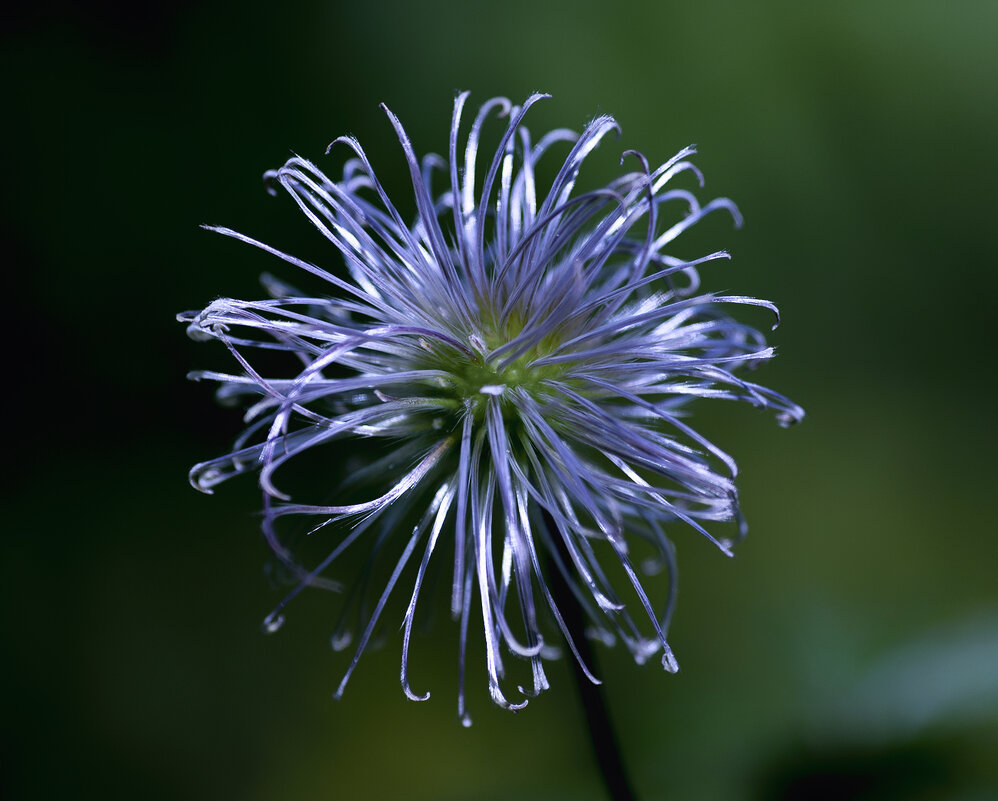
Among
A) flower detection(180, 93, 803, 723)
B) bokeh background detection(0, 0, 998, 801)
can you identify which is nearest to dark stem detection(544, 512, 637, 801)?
flower detection(180, 93, 803, 723)

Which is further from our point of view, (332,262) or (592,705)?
(332,262)

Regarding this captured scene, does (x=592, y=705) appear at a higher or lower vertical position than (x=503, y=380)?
lower

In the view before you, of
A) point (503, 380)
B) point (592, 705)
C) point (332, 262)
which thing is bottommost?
point (592, 705)

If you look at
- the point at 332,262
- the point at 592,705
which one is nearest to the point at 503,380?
the point at 592,705

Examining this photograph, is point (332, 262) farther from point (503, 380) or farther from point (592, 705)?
point (592, 705)

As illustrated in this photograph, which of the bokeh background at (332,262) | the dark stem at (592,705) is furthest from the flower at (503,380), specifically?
the bokeh background at (332,262)
